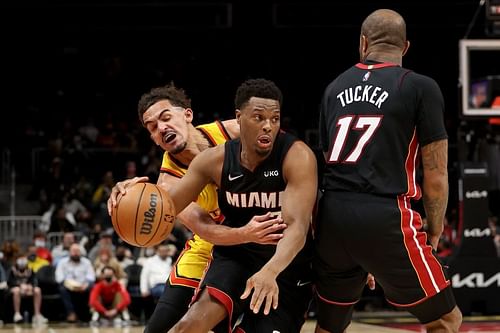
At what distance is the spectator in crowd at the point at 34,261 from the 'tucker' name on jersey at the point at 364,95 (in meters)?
9.75

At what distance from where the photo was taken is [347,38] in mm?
21156

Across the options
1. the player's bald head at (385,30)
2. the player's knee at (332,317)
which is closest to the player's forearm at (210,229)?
the player's knee at (332,317)

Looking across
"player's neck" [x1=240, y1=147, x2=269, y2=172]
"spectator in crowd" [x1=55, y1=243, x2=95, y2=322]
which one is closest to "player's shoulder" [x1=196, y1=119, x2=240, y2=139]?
"player's neck" [x1=240, y1=147, x2=269, y2=172]

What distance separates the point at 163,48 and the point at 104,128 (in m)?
3.32

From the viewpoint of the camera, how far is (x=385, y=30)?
4.75 meters

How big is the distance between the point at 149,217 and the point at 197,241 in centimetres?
91

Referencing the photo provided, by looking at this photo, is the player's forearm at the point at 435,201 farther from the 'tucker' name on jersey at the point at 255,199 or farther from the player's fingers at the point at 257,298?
the player's fingers at the point at 257,298

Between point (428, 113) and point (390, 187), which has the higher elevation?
point (428, 113)

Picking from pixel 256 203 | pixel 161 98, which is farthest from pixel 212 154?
pixel 161 98

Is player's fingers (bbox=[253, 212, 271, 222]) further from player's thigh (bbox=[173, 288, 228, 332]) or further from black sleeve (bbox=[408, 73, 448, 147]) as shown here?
black sleeve (bbox=[408, 73, 448, 147])

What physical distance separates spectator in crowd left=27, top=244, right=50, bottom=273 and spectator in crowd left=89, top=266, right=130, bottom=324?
1013 millimetres

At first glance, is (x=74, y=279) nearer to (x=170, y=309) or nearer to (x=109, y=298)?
(x=109, y=298)

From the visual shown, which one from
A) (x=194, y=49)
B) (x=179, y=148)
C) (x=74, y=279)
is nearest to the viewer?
(x=179, y=148)

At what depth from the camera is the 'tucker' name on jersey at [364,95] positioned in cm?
462
